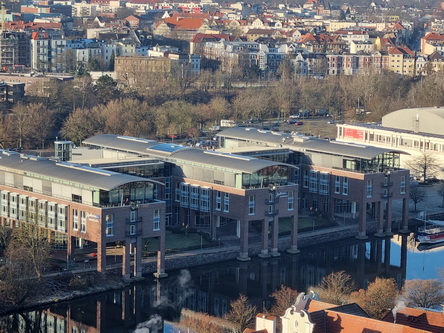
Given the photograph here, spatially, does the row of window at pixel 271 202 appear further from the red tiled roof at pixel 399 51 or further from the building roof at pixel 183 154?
the red tiled roof at pixel 399 51

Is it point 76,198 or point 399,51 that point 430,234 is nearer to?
point 76,198

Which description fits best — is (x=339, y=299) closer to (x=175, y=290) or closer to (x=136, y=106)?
(x=175, y=290)

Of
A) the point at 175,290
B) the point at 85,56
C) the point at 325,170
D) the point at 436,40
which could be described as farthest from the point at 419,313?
the point at 436,40

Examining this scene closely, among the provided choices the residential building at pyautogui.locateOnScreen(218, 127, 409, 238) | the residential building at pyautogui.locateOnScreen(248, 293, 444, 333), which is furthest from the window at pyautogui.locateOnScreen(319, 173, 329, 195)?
the residential building at pyautogui.locateOnScreen(248, 293, 444, 333)

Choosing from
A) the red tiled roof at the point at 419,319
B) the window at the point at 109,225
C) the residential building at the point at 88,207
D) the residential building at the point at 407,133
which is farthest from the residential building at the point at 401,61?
the red tiled roof at the point at 419,319

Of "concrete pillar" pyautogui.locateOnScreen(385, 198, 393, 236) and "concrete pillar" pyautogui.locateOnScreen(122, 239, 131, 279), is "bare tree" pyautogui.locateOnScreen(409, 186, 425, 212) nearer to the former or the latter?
"concrete pillar" pyautogui.locateOnScreen(385, 198, 393, 236)

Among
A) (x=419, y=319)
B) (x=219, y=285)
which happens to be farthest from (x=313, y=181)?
(x=419, y=319)

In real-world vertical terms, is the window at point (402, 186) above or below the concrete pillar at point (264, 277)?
above

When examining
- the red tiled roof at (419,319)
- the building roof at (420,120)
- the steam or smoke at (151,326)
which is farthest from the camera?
the building roof at (420,120)
